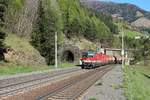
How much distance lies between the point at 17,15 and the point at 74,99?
62.5 metres

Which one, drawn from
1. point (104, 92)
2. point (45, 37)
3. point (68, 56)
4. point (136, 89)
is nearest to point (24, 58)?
point (45, 37)

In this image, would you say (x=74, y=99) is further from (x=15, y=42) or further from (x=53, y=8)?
(x=53, y=8)

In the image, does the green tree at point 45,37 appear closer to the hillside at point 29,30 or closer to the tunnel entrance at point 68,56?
A: the hillside at point 29,30

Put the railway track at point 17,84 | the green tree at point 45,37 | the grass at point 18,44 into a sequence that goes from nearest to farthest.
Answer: the railway track at point 17,84 < the grass at point 18,44 < the green tree at point 45,37

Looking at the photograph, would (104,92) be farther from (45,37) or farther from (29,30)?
(29,30)

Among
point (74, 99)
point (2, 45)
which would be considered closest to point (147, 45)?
point (2, 45)

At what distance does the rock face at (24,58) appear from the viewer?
66.2 meters

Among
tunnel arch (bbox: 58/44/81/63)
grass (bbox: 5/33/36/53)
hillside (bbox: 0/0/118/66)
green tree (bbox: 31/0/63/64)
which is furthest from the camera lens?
tunnel arch (bbox: 58/44/81/63)

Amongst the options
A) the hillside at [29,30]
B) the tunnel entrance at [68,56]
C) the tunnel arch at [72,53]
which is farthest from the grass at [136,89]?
the tunnel entrance at [68,56]

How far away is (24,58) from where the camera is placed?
70.2 m

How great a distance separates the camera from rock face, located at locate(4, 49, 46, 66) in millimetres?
66250

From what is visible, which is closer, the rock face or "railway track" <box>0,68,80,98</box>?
"railway track" <box>0,68,80,98</box>

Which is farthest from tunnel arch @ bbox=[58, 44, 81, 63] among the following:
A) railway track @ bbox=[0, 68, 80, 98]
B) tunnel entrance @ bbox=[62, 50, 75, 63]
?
railway track @ bbox=[0, 68, 80, 98]

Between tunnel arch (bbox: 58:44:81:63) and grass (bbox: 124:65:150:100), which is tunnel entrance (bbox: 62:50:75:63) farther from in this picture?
grass (bbox: 124:65:150:100)
